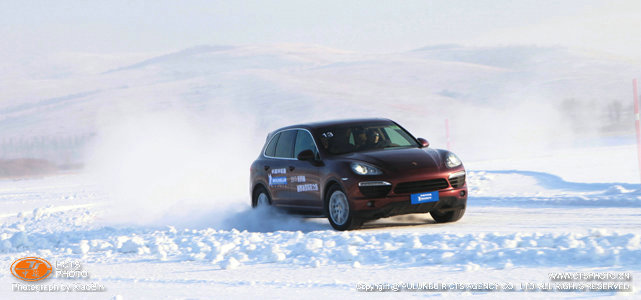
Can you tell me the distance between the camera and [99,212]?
767 inches

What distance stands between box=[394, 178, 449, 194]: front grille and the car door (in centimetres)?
135

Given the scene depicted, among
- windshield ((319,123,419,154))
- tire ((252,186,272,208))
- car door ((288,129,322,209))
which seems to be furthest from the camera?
tire ((252,186,272,208))

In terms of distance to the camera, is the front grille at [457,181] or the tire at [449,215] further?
the tire at [449,215]

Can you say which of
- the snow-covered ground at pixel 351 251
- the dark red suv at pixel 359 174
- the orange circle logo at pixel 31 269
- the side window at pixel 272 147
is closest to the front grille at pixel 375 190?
the dark red suv at pixel 359 174

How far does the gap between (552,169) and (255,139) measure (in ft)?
156

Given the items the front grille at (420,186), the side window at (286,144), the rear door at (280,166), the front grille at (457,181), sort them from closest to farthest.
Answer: the front grille at (420,186) < the front grille at (457,181) < the rear door at (280,166) < the side window at (286,144)

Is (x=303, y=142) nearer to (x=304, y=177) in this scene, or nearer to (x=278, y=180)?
(x=304, y=177)

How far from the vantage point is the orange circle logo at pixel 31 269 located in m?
9.20

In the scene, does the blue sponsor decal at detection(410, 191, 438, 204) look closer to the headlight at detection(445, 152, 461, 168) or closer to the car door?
the headlight at detection(445, 152, 461, 168)

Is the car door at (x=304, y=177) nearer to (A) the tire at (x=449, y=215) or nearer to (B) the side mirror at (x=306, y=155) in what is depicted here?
(B) the side mirror at (x=306, y=155)

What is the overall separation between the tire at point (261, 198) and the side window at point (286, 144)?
0.65 metres

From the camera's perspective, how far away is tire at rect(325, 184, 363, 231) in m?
11.2

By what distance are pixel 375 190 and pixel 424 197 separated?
63 centimetres

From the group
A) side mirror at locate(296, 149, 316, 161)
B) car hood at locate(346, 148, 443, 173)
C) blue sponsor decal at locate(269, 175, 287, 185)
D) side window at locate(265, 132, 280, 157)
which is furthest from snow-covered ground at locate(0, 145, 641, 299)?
side mirror at locate(296, 149, 316, 161)
